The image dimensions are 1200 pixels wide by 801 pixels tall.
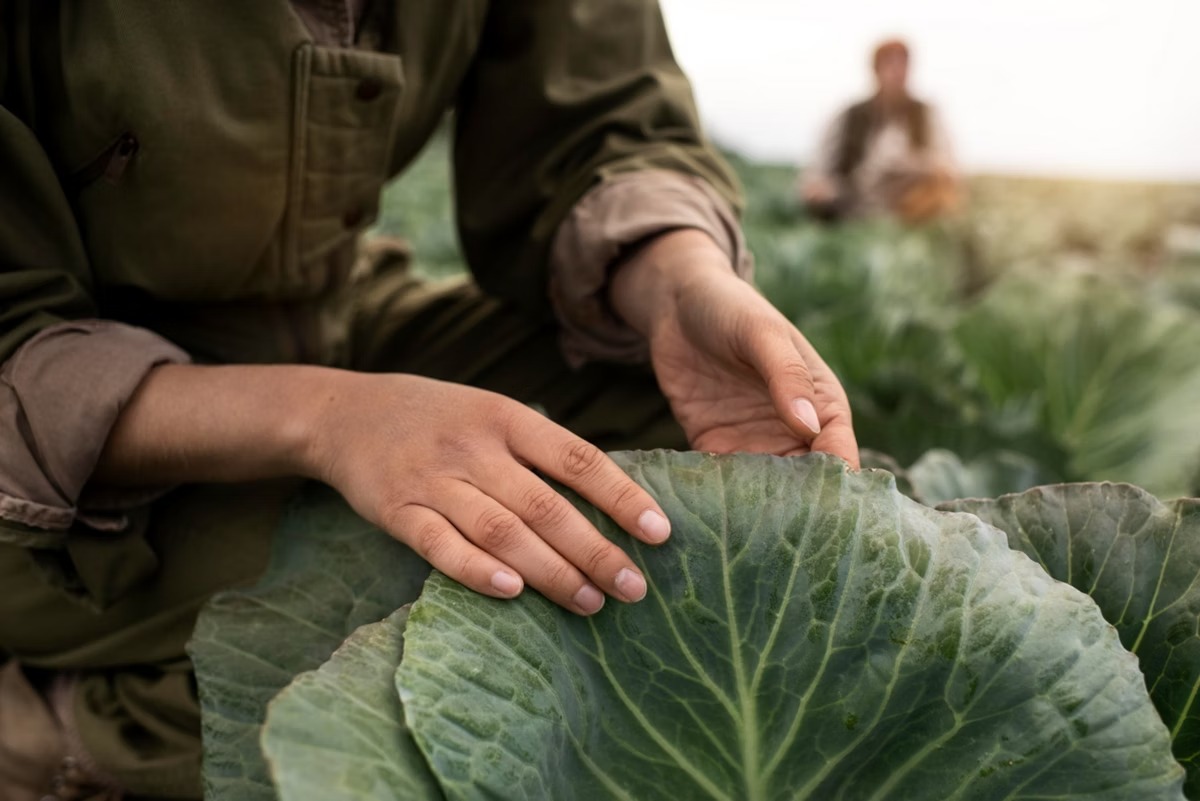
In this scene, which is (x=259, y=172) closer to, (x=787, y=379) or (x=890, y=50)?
(x=787, y=379)

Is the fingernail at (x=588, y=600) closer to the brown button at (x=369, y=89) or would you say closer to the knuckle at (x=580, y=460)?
the knuckle at (x=580, y=460)

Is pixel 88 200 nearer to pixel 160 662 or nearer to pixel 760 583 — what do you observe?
pixel 160 662

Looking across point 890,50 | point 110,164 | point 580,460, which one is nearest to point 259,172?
point 110,164

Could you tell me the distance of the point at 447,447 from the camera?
2.85ft

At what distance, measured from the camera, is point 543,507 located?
0.81 metres

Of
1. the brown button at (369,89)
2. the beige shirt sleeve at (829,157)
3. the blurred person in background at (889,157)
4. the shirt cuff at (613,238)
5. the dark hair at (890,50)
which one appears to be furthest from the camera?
the beige shirt sleeve at (829,157)

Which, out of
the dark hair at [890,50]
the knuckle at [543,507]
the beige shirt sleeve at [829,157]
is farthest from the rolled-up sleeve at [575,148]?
the beige shirt sleeve at [829,157]

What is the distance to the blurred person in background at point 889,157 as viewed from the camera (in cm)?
630

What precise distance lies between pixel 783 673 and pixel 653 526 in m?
0.14

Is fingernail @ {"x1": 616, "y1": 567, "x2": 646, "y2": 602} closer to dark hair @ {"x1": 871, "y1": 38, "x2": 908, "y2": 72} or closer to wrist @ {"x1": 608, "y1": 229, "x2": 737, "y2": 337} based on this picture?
wrist @ {"x1": 608, "y1": 229, "x2": 737, "y2": 337}

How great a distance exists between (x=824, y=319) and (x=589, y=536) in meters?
1.69

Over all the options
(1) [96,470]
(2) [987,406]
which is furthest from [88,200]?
(2) [987,406]

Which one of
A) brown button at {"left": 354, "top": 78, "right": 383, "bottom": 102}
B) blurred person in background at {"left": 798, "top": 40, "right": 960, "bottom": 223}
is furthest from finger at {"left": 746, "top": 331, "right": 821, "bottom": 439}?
blurred person in background at {"left": 798, "top": 40, "right": 960, "bottom": 223}

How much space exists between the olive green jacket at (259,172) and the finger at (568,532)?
401 millimetres
